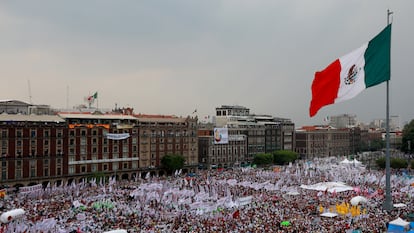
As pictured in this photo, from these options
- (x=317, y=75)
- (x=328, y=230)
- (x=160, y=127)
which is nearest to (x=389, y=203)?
(x=328, y=230)

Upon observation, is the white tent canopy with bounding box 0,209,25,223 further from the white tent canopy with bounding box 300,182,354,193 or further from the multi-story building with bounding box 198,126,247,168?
the multi-story building with bounding box 198,126,247,168

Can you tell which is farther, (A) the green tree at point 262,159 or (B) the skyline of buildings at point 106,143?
(A) the green tree at point 262,159

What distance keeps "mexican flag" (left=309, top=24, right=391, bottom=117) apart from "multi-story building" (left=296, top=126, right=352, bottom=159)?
10390cm

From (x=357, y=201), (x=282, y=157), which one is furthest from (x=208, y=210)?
(x=282, y=157)

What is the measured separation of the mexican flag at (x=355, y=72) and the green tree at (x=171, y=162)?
5339cm

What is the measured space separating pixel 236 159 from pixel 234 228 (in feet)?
235

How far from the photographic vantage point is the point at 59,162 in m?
63.0

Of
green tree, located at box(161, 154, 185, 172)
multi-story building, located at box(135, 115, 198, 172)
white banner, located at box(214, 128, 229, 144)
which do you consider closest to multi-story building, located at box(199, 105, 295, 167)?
white banner, located at box(214, 128, 229, 144)

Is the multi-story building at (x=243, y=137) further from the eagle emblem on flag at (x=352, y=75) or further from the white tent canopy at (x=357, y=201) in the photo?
the eagle emblem on flag at (x=352, y=75)

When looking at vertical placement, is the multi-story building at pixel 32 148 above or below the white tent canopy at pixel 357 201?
above

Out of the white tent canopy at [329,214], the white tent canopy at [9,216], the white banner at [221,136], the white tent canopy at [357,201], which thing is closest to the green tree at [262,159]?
the white banner at [221,136]

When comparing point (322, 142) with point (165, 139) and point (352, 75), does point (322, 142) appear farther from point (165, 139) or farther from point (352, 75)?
point (352, 75)

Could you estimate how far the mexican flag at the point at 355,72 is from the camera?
2298cm

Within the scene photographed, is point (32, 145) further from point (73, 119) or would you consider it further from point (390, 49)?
point (390, 49)
